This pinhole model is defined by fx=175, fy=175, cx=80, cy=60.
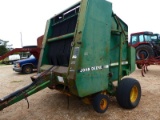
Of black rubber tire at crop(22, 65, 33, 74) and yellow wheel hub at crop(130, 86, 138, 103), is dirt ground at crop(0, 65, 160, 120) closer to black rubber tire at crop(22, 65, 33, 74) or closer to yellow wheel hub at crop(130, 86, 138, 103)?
yellow wheel hub at crop(130, 86, 138, 103)

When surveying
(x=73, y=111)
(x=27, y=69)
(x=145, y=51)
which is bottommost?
(x=73, y=111)

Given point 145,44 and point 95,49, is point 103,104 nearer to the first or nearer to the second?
point 95,49

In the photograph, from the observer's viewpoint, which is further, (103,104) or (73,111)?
(73,111)

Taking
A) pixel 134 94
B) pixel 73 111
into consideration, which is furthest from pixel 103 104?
pixel 134 94

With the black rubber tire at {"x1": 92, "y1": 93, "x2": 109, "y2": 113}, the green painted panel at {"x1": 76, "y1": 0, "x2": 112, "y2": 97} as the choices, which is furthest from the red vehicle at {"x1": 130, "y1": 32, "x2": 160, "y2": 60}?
the black rubber tire at {"x1": 92, "y1": 93, "x2": 109, "y2": 113}

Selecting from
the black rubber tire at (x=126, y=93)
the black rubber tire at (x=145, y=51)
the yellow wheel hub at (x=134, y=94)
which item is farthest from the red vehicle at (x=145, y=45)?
the black rubber tire at (x=126, y=93)

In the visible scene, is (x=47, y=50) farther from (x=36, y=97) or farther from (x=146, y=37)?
(x=146, y=37)

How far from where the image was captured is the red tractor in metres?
10.7

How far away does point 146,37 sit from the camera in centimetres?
1148

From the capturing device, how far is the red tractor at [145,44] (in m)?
10.7

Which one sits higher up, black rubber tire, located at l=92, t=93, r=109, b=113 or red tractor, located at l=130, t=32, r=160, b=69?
red tractor, located at l=130, t=32, r=160, b=69

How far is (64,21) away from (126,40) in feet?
5.36

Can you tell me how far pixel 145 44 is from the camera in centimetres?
1105

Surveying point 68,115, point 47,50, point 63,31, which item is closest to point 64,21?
point 63,31
